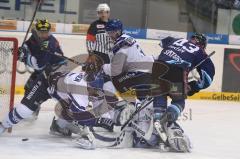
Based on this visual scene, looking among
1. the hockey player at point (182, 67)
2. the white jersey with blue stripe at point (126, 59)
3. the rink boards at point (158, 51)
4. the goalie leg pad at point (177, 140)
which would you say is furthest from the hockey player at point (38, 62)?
the rink boards at point (158, 51)

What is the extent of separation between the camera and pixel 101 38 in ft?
20.5

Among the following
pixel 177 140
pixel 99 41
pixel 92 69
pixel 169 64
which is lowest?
pixel 177 140

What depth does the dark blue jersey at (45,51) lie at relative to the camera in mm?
5488

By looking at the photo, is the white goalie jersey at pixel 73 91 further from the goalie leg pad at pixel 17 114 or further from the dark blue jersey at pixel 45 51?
the dark blue jersey at pixel 45 51

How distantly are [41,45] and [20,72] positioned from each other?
7.14ft

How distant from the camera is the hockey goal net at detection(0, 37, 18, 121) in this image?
5391mm

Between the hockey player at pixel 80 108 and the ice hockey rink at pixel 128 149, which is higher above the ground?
the hockey player at pixel 80 108

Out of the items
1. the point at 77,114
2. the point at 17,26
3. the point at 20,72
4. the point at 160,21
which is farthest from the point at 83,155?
the point at 160,21

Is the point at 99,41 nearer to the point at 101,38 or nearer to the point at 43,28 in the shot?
the point at 101,38

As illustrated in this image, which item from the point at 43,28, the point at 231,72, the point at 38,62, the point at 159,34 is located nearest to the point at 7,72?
the point at 38,62

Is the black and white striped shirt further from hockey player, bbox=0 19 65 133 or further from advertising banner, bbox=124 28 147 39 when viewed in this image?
advertising banner, bbox=124 28 147 39

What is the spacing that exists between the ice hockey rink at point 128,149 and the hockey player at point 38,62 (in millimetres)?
244

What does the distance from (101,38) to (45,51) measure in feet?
2.98

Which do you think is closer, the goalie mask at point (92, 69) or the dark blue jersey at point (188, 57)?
the dark blue jersey at point (188, 57)
